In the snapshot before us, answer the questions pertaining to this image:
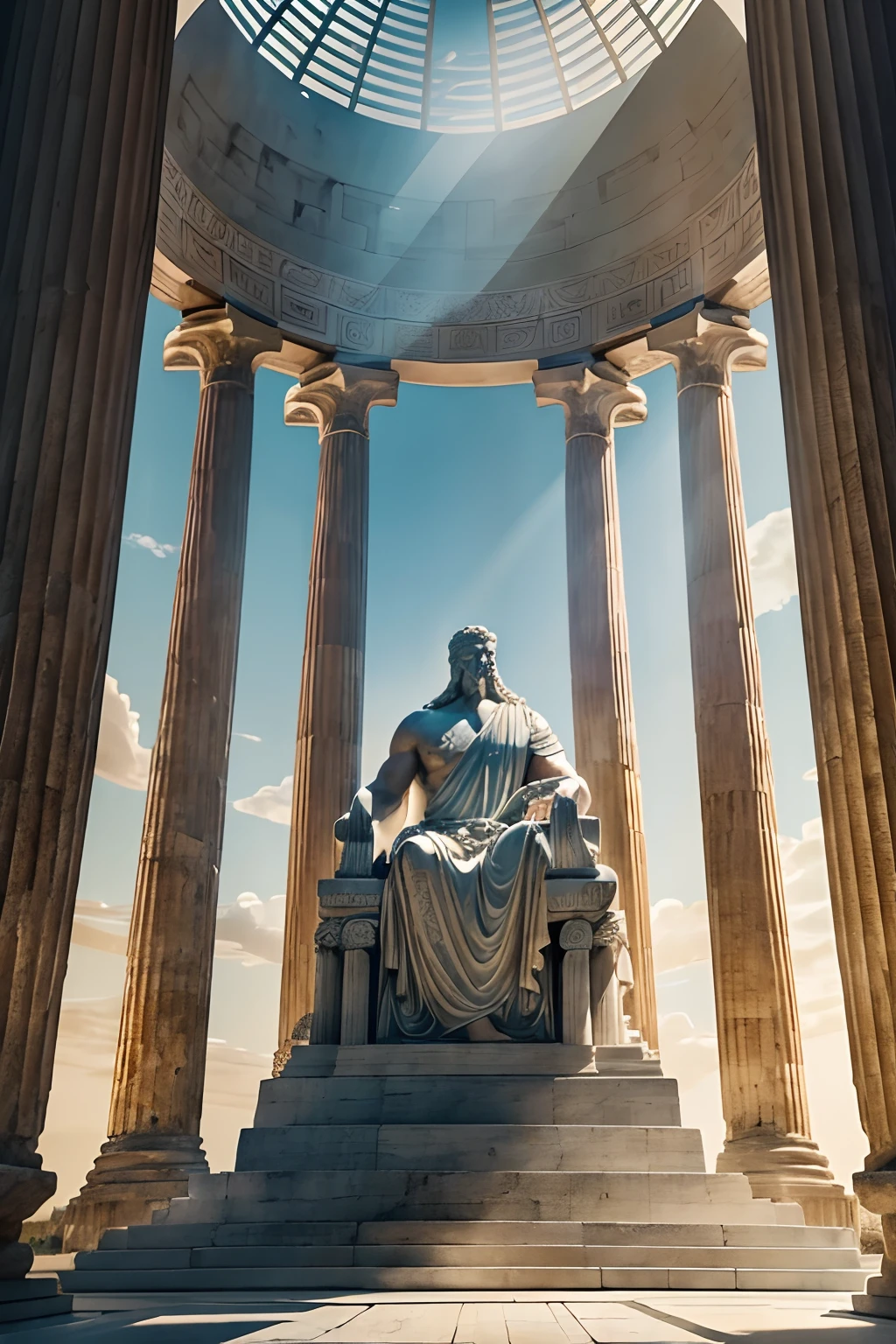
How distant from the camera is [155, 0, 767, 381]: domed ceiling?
47.1 m

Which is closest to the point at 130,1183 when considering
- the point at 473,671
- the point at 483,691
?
the point at 483,691

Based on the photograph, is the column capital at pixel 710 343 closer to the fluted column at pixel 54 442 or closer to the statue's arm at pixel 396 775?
the statue's arm at pixel 396 775

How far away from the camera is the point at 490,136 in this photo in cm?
5600

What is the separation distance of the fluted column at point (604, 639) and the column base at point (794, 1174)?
5101mm

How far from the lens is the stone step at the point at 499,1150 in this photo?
24.5 meters

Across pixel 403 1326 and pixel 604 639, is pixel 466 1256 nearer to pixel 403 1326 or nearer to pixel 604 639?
pixel 403 1326

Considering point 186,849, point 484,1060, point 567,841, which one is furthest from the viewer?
point 186,849

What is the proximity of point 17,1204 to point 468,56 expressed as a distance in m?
56.3

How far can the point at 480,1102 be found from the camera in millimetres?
25906

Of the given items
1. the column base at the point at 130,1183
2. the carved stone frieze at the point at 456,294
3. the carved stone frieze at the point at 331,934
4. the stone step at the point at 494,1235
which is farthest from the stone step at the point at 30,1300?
the carved stone frieze at the point at 456,294

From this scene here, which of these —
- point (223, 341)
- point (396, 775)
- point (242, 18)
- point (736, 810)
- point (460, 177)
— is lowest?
point (396, 775)

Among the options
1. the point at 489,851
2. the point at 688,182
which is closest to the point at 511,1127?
the point at 489,851

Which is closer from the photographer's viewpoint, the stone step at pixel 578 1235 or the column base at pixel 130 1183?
the stone step at pixel 578 1235

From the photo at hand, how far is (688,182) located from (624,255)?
3788 millimetres
